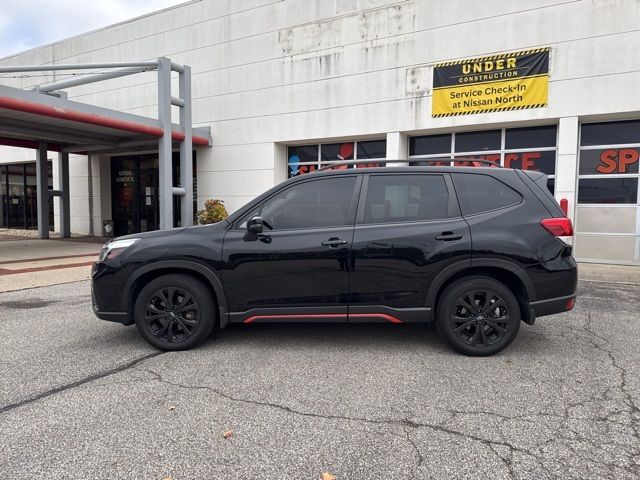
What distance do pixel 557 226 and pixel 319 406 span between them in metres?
2.74

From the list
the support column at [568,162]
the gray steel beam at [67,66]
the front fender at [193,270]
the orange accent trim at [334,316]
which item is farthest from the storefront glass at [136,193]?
the orange accent trim at [334,316]

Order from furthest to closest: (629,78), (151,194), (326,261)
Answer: (151,194) < (629,78) < (326,261)

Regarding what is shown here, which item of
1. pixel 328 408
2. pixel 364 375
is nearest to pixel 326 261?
pixel 364 375

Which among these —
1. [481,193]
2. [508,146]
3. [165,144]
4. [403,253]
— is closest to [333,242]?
[403,253]

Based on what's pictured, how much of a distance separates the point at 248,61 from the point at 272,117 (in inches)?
83.5

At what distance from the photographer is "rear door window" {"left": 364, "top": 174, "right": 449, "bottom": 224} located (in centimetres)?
440

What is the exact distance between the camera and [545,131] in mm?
11500

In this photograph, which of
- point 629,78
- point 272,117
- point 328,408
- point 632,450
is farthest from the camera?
point 272,117

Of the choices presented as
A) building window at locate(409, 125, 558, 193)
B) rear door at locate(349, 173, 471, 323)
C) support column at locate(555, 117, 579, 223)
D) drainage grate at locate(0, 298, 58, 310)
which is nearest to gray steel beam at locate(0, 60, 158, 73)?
drainage grate at locate(0, 298, 58, 310)

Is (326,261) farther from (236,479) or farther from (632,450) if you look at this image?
(632,450)

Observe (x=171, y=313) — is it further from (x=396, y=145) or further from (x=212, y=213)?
(x=212, y=213)

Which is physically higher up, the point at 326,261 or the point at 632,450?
the point at 326,261

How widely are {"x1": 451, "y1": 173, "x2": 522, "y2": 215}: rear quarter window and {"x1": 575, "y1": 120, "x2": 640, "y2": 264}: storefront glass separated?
320 inches

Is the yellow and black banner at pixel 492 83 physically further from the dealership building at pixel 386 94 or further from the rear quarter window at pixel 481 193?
the rear quarter window at pixel 481 193
